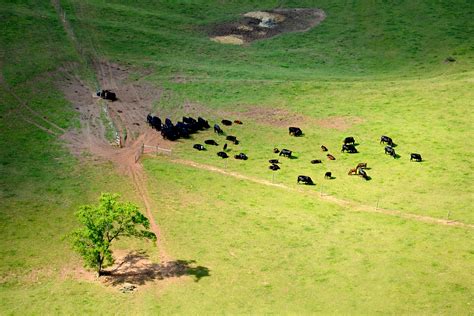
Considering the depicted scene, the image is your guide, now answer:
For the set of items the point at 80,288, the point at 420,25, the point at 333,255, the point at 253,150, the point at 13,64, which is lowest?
the point at 80,288

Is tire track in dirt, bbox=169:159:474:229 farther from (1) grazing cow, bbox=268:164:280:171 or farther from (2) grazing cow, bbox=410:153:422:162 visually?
(2) grazing cow, bbox=410:153:422:162

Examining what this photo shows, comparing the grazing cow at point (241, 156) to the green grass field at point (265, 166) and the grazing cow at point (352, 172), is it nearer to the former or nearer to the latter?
the green grass field at point (265, 166)

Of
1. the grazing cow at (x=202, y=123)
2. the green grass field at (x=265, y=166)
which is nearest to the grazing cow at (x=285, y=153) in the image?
the green grass field at (x=265, y=166)

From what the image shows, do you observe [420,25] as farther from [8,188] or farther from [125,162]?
[8,188]

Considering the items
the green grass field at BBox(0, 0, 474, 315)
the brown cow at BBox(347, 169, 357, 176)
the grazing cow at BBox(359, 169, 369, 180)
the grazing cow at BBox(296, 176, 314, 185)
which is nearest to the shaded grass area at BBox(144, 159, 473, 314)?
the green grass field at BBox(0, 0, 474, 315)

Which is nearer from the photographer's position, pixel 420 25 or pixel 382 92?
pixel 382 92

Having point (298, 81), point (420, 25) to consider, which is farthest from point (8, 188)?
point (420, 25)

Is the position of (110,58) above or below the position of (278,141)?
above
